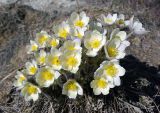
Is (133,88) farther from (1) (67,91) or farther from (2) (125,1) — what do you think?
(2) (125,1)

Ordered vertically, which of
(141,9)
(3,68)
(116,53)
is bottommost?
(3,68)

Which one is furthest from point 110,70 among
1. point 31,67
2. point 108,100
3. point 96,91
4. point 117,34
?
point 31,67

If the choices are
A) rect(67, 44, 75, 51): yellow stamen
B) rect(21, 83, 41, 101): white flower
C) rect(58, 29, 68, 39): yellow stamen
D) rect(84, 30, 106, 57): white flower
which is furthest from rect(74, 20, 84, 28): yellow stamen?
rect(21, 83, 41, 101): white flower

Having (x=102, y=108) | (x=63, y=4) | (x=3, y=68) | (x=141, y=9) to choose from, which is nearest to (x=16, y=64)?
(x=3, y=68)

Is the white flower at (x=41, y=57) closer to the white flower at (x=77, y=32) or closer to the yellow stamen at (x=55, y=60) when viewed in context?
the yellow stamen at (x=55, y=60)

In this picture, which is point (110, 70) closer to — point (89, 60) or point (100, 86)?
point (100, 86)

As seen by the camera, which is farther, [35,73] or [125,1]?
[125,1]

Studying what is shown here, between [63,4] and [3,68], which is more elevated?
[63,4]
